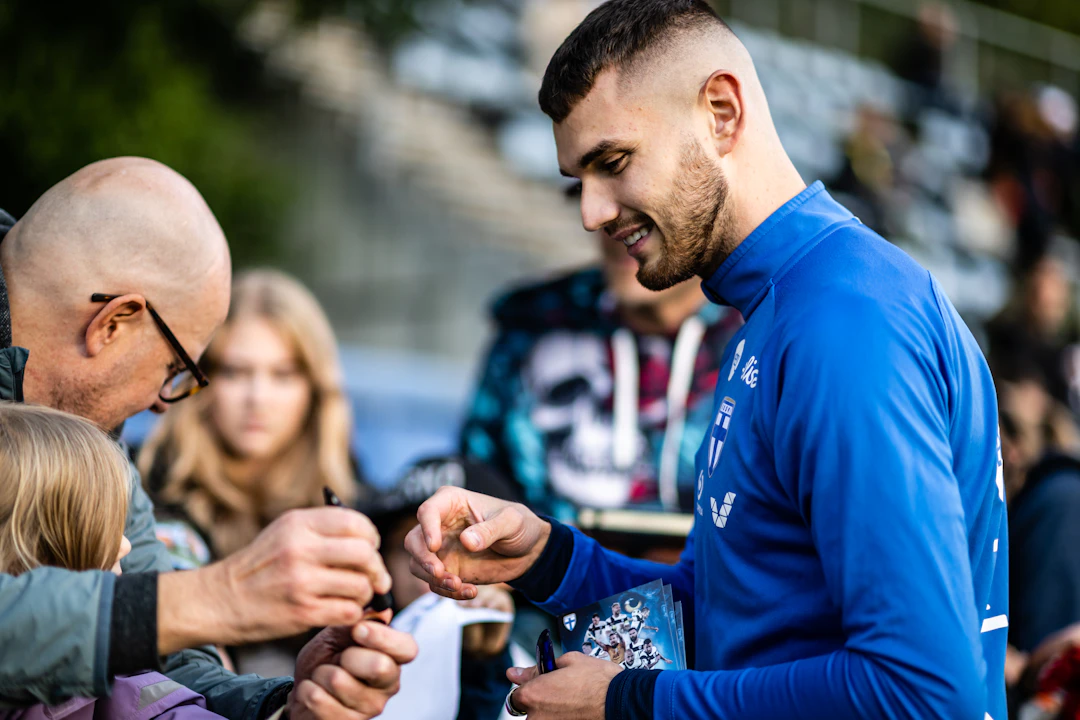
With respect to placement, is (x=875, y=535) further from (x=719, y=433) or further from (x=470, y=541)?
(x=470, y=541)

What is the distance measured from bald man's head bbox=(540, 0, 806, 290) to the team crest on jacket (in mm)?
303

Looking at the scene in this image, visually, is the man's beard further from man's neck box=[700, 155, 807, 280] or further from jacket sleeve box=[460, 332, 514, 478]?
jacket sleeve box=[460, 332, 514, 478]

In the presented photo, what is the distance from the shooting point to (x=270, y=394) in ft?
15.1

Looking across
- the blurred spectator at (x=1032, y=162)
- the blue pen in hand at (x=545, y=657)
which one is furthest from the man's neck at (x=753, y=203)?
the blurred spectator at (x=1032, y=162)

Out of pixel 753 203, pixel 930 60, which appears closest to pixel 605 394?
pixel 753 203

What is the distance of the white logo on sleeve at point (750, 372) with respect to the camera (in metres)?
2.15

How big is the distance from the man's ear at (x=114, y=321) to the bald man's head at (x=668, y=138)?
1054 millimetres

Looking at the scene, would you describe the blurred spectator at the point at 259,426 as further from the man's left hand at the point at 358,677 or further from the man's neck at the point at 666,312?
the man's left hand at the point at 358,677

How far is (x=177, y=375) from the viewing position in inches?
113

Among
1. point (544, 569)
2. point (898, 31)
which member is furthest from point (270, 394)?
point (898, 31)

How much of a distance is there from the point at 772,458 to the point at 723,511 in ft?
0.56

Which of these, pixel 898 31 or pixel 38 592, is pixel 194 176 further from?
pixel 898 31

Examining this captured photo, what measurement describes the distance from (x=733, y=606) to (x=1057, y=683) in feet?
6.16

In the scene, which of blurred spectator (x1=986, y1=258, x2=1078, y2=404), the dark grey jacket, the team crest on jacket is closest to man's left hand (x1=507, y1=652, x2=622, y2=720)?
the team crest on jacket
